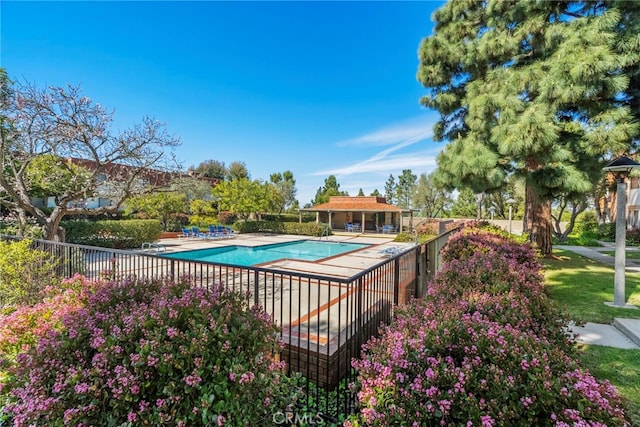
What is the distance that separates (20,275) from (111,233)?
10263 millimetres

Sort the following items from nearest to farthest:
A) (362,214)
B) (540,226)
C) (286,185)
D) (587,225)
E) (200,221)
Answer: (540,226)
(200,221)
(587,225)
(362,214)
(286,185)

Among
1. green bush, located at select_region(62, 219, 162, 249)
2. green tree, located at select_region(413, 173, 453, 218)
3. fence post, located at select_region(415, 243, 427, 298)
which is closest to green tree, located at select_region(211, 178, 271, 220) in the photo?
green bush, located at select_region(62, 219, 162, 249)

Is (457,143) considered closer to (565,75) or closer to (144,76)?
(565,75)

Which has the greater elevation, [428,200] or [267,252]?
[428,200]

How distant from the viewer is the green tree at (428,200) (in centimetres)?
4175

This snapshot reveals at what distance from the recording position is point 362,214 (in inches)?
1122

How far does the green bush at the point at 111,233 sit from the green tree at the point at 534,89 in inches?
589

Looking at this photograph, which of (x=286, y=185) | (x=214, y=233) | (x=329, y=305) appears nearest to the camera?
(x=329, y=305)

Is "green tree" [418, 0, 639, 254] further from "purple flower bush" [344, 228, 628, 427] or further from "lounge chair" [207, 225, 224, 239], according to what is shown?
"lounge chair" [207, 225, 224, 239]

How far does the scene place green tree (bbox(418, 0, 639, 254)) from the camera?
6.75m

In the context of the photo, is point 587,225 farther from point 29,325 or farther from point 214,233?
point 29,325

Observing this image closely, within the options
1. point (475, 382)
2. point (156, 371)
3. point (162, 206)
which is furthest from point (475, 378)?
point (162, 206)

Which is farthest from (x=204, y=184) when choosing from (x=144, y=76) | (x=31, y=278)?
(x=31, y=278)

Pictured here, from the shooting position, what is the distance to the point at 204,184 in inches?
1048
